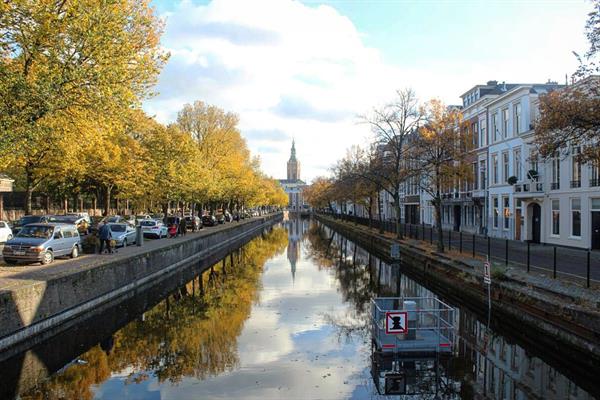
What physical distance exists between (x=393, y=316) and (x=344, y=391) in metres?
2.38

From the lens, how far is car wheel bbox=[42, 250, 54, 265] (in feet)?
68.0

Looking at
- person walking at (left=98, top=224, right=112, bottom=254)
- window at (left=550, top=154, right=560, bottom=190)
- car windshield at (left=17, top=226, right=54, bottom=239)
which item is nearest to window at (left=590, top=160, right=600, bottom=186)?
window at (left=550, top=154, right=560, bottom=190)

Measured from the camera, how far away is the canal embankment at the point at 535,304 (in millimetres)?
12555

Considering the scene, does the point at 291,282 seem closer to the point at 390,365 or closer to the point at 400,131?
the point at 390,365

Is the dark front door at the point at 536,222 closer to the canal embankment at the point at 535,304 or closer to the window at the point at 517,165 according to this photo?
the window at the point at 517,165

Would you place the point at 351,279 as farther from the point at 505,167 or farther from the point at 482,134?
the point at 482,134

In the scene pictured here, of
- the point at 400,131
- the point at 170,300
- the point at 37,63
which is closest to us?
the point at 37,63

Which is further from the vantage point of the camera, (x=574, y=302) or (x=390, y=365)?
(x=574, y=302)

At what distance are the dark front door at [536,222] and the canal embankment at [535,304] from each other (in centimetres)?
1303

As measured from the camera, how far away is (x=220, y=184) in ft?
182

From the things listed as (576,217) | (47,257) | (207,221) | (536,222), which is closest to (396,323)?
(47,257)

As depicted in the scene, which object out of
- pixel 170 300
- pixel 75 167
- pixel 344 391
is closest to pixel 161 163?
pixel 75 167

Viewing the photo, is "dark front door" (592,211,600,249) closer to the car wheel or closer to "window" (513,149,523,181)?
"window" (513,149,523,181)

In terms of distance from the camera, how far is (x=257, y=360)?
13.3m
